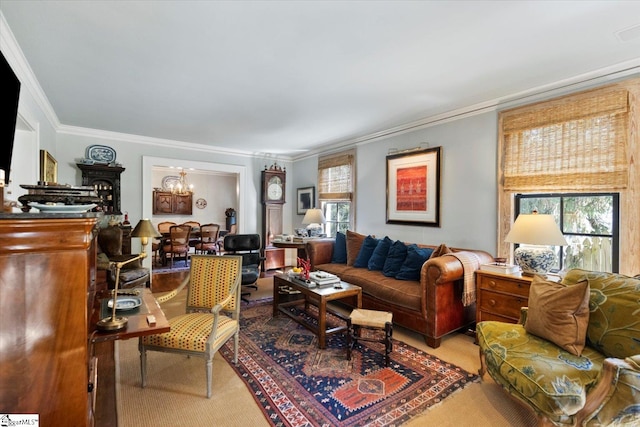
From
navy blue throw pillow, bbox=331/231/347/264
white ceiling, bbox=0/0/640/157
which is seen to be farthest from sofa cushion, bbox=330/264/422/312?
white ceiling, bbox=0/0/640/157

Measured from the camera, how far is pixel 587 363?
175cm

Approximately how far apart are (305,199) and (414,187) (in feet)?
8.82

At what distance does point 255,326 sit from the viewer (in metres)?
3.34

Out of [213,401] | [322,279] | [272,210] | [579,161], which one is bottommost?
[213,401]

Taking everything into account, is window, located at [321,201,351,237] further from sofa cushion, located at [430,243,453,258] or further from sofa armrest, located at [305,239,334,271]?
sofa cushion, located at [430,243,453,258]

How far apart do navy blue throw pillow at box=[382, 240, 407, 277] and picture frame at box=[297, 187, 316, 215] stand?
2704mm

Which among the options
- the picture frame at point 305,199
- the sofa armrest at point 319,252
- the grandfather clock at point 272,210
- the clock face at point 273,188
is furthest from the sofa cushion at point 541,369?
the clock face at point 273,188

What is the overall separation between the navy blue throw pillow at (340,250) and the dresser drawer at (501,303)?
199cm

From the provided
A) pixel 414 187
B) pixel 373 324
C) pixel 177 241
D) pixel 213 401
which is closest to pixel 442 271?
pixel 373 324

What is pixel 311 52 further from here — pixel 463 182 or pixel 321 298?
pixel 463 182

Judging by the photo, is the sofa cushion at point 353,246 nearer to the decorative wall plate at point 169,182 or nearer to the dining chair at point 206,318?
the dining chair at point 206,318

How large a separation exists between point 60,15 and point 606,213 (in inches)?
176

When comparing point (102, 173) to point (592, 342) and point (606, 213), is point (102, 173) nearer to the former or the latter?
point (592, 342)

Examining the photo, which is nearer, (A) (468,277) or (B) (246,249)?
(A) (468,277)
